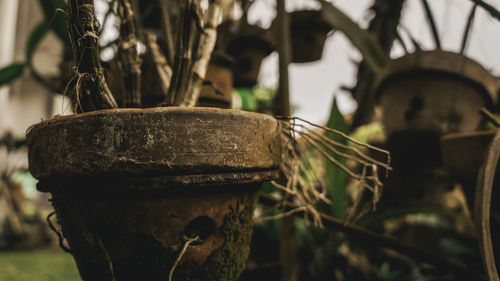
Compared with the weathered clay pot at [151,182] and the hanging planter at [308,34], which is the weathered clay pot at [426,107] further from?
the weathered clay pot at [151,182]

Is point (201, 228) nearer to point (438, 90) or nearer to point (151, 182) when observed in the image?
point (151, 182)

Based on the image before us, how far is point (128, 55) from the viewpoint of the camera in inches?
22.7

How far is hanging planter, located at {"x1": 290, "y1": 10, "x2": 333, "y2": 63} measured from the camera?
158 cm

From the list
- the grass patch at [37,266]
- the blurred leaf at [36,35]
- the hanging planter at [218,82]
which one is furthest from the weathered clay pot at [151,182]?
the grass patch at [37,266]

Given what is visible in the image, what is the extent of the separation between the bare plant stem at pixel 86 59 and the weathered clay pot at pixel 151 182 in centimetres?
6

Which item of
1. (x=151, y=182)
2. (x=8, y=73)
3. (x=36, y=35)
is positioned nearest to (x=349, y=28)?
(x=151, y=182)

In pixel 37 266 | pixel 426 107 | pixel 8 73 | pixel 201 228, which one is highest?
pixel 8 73

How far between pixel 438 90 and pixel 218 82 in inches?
27.4

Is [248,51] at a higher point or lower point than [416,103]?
higher

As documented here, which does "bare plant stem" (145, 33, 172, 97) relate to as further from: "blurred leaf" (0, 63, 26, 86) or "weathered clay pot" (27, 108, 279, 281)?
"blurred leaf" (0, 63, 26, 86)

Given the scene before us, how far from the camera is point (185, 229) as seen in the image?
470 millimetres

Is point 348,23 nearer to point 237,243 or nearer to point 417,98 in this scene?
point 417,98

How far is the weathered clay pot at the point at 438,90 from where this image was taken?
0.99 meters

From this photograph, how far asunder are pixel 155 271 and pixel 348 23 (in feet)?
2.57
